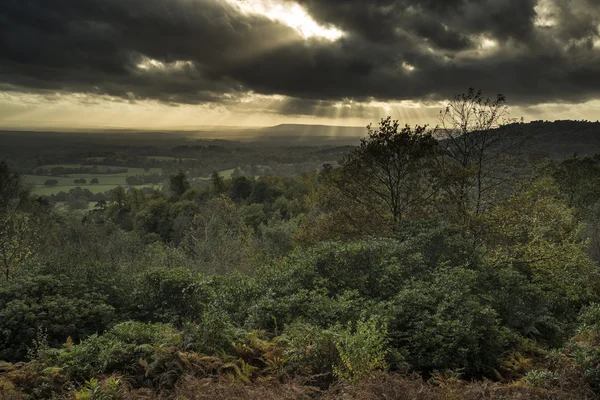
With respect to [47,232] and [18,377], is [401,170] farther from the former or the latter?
[47,232]

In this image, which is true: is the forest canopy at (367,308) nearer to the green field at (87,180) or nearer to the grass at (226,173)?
the grass at (226,173)

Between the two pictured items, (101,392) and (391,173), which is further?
(391,173)

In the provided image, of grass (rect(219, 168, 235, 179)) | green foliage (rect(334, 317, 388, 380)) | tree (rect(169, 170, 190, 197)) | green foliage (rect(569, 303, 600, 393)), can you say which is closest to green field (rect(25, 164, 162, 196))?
grass (rect(219, 168, 235, 179))

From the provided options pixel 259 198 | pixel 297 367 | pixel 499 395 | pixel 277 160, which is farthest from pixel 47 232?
pixel 277 160

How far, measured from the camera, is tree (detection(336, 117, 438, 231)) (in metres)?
17.8

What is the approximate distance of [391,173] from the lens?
18.7m

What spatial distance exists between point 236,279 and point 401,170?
10.6 metres

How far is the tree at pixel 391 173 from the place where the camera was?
17750 mm

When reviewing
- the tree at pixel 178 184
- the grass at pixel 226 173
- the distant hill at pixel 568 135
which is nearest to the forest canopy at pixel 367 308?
the tree at pixel 178 184

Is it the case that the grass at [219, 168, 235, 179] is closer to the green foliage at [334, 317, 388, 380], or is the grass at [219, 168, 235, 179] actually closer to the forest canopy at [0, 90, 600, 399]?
the forest canopy at [0, 90, 600, 399]

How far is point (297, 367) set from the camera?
7.02m

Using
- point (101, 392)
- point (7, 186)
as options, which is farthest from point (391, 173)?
point (7, 186)

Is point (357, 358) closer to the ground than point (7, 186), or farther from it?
farther from it

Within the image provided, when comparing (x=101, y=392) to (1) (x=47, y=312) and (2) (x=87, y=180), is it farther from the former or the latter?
(2) (x=87, y=180)
